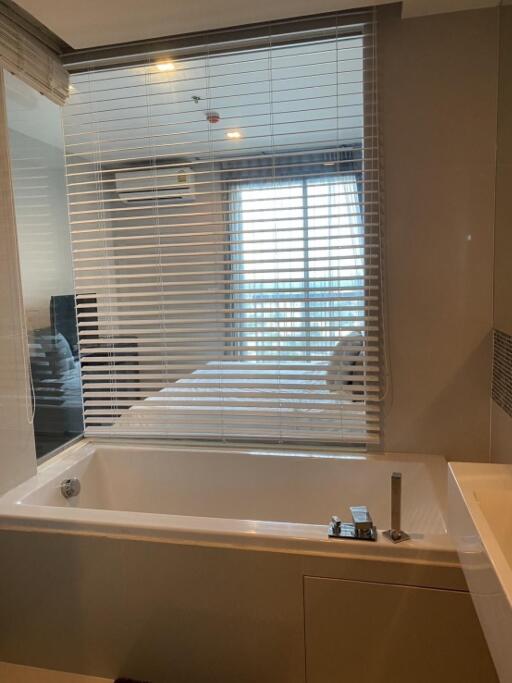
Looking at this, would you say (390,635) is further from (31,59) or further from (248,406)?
(31,59)

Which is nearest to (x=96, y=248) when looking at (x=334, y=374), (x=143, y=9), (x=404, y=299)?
(x=143, y=9)

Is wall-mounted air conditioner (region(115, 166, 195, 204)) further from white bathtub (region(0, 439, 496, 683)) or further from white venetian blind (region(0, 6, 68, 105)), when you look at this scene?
white bathtub (region(0, 439, 496, 683))

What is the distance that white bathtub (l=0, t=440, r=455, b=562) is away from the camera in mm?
1567

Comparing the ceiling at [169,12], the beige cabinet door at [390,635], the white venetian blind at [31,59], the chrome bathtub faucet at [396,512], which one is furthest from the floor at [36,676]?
the ceiling at [169,12]

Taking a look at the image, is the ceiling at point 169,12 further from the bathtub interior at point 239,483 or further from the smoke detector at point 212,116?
the bathtub interior at point 239,483

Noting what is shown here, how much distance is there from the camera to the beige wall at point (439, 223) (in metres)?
1.91

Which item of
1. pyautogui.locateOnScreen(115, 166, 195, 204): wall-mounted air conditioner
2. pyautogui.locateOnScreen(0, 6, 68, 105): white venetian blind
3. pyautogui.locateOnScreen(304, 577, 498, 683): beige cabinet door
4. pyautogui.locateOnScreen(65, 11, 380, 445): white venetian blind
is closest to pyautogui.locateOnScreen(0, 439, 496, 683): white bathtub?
pyautogui.locateOnScreen(304, 577, 498, 683): beige cabinet door

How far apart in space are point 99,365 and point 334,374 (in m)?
1.26

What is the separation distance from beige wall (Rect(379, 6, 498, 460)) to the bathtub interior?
0.22 meters

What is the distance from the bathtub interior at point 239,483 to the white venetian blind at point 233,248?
13 centimetres

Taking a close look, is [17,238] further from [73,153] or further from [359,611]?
[359,611]

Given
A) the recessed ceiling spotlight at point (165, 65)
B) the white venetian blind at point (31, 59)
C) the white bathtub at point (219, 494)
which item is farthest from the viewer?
the recessed ceiling spotlight at point (165, 65)

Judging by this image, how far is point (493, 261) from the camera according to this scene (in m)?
1.96

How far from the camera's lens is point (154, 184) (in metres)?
2.26
